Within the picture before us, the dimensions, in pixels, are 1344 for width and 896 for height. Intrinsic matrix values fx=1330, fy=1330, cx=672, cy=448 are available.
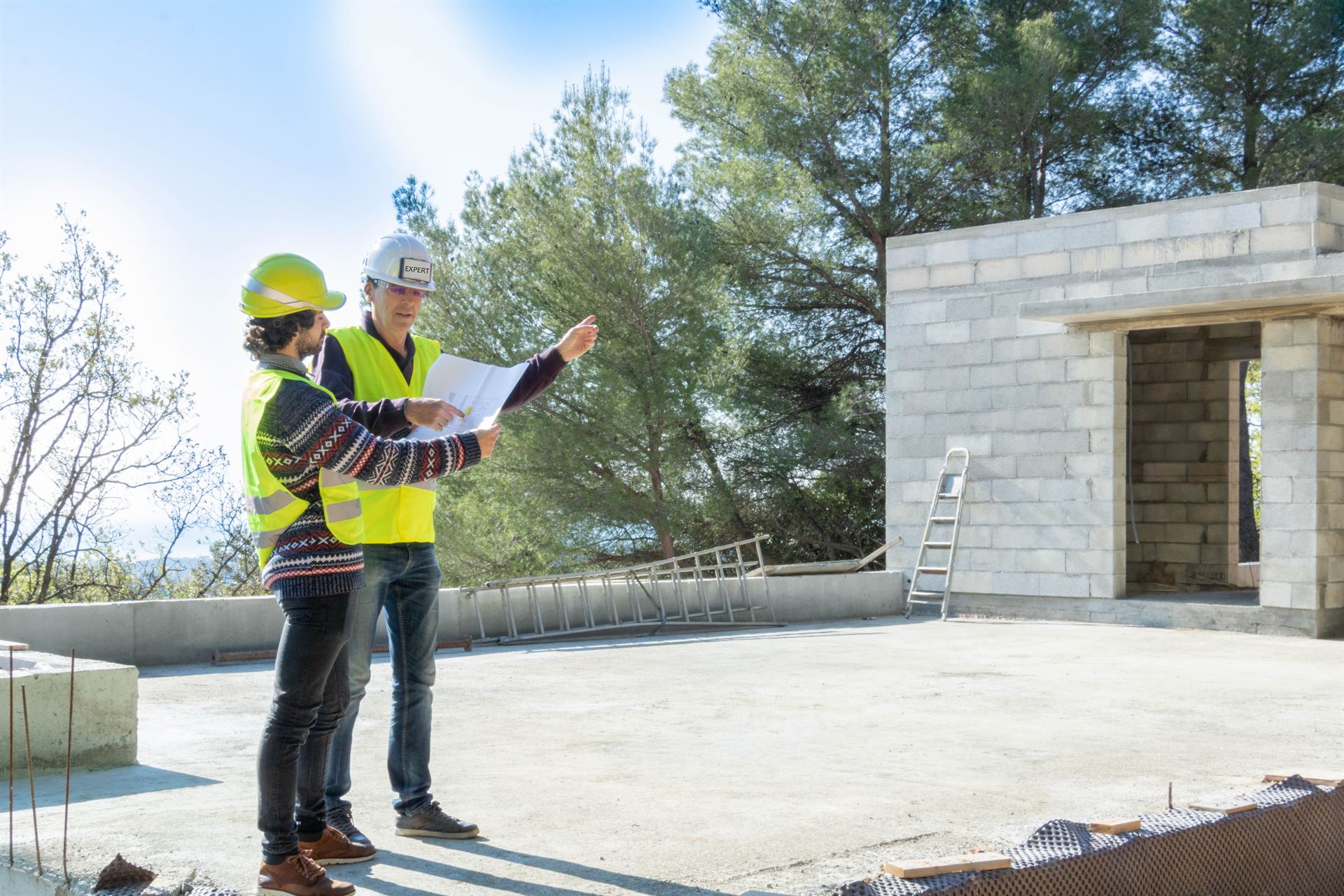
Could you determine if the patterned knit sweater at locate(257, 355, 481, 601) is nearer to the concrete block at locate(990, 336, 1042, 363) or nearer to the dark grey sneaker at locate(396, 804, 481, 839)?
the dark grey sneaker at locate(396, 804, 481, 839)

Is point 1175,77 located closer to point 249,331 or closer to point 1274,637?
point 1274,637

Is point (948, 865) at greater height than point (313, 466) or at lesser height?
lesser

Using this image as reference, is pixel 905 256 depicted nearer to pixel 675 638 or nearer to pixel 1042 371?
pixel 1042 371

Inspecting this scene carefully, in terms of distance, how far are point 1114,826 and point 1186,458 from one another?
10997mm

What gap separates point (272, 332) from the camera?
3.21m

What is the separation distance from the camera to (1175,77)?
65.9 ft

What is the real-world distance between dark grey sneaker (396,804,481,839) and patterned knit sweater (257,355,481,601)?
2.67 ft

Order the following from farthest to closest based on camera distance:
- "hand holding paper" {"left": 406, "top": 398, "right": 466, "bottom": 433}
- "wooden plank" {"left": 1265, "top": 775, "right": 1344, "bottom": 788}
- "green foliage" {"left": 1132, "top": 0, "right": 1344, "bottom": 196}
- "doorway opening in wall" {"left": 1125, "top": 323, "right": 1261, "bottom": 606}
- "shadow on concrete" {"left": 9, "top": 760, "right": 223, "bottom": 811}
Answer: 1. "green foliage" {"left": 1132, "top": 0, "right": 1344, "bottom": 196}
2. "doorway opening in wall" {"left": 1125, "top": 323, "right": 1261, "bottom": 606}
3. "shadow on concrete" {"left": 9, "top": 760, "right": 223, "bottom": 811}
4. "wooden plank" {"left": 1265, "top": 775, "right": 1344, "bottom": 788}
5. "hand holding paper" {"left": 406, "top": 398, "right": 466, "bottom": 433}

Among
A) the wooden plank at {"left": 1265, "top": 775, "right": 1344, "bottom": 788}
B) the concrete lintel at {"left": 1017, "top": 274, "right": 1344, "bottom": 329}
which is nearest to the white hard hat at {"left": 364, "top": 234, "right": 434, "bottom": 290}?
the wooden plank at {"left": 1265, "top": 775, "right": 1344, "bottom": 788}

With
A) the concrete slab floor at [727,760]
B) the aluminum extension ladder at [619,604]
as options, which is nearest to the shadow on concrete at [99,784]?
the concrete slab floor at [727,760]

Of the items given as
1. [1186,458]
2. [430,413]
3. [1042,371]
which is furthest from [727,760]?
[1186,458]

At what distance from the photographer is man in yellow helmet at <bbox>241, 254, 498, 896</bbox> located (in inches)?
121

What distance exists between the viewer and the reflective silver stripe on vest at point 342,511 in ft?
10.3

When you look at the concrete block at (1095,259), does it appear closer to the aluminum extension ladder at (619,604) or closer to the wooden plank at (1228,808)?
the aluminum extension ladder at (619,604)
